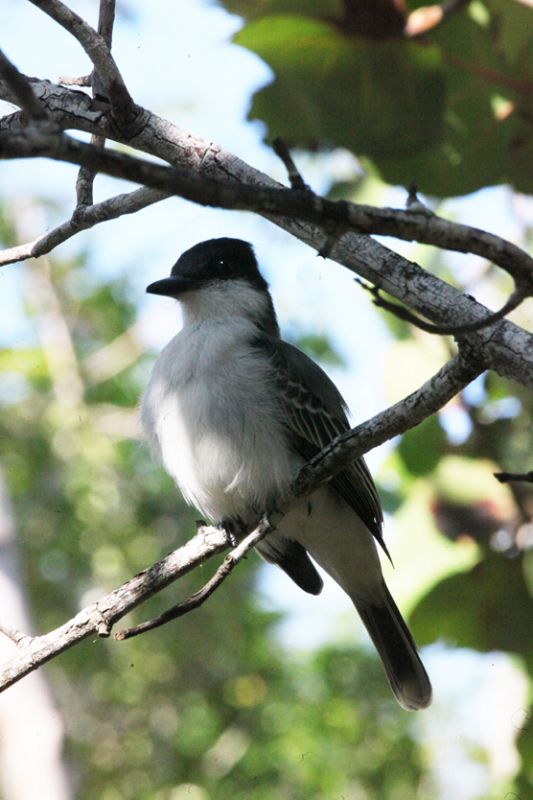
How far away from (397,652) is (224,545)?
162 cm

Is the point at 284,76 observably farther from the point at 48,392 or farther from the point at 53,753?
the point at 48,392

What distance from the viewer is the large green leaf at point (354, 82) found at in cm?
292

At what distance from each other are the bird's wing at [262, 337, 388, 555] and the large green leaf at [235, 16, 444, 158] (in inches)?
60.5

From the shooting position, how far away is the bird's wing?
4.48 m

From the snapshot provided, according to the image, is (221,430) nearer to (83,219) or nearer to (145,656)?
(83,219)

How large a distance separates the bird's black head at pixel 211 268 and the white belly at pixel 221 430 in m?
0.44

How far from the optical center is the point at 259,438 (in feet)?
14.3

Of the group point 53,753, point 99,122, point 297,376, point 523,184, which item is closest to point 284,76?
point 99,122

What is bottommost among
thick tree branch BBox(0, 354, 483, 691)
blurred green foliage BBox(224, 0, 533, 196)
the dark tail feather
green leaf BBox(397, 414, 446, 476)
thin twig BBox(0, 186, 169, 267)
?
the dark tail feather

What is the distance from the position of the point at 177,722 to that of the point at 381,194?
3.86 metres

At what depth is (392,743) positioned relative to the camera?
6473mm

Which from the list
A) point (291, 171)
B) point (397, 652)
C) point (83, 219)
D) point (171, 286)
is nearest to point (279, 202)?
point (291, 171)

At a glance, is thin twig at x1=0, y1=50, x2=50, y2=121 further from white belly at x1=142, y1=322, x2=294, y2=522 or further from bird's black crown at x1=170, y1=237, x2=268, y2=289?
bird's black crown at x1=170, y1=237, x2=268, y2=289

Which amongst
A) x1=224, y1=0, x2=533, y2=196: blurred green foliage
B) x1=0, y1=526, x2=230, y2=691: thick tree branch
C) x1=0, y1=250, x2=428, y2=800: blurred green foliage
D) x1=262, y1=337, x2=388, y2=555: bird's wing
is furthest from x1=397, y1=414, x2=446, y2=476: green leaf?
x1=0, y1=250, x2=428, y2=800: blurred green foliage
